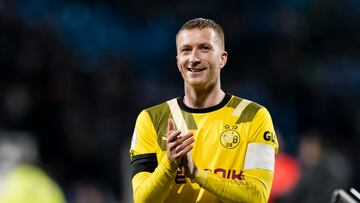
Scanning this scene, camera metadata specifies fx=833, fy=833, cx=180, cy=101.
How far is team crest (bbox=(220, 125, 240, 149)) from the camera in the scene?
4391 millimetres

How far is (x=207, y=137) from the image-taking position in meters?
4.44

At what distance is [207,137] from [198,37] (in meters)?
0.53

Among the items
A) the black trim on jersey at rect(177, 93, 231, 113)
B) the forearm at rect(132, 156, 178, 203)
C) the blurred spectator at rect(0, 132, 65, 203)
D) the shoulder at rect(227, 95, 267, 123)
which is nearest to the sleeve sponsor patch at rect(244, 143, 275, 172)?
the shoulder at rect(227, 95, 267, 123)

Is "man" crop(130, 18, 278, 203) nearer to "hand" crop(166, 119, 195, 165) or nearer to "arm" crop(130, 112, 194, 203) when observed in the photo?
"arm" crop(130, 112, 194, 203)

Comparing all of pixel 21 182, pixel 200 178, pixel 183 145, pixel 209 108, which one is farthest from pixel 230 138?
pixel 21 182

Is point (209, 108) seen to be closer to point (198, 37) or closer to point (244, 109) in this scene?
point (244, 109)

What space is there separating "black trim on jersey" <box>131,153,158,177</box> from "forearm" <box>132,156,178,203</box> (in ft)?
0.36

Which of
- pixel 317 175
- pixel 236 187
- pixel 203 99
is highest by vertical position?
pixel 203 99

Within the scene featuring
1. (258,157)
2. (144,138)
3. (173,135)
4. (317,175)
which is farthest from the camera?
(317,175)

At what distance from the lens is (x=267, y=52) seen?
13.4 m

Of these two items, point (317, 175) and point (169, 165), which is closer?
point (169, 165)

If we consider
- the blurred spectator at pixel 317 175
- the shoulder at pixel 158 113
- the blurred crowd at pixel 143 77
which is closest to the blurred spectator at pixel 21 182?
the blurred crowd at pixel 143 77

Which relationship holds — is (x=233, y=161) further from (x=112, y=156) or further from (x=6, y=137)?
(x=112, y=156)

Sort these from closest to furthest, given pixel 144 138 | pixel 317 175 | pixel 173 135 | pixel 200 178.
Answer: pixel 173 135
pixel 200 178
pixel 144 138
pixel 317 175
